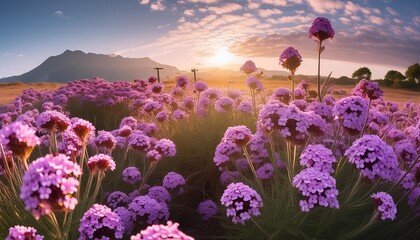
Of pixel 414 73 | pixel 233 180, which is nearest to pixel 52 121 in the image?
pixel 233 180

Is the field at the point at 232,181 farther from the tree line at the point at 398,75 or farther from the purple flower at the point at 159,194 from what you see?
the tree line at the point at 398,75

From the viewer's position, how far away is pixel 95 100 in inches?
522

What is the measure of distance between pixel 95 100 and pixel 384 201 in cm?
1129

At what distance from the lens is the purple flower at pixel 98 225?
127 inches

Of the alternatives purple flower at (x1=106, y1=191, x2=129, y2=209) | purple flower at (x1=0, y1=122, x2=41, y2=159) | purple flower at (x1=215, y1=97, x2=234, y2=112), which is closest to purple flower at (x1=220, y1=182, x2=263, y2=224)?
purple flower at (x1=0, y1=122, x2=41, y2=159)

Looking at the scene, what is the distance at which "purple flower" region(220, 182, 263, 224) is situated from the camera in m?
3.40

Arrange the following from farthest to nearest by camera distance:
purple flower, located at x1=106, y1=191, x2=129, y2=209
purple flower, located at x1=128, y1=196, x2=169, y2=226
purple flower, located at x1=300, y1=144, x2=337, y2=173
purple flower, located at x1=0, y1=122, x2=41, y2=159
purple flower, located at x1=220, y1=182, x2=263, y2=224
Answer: purple flower, located at x1=106, y1=191, x2=129, y2=209 → purple flower, located at x1=128, y1=196, x2=169, y2=226 → purple flower, located at x1=300, y1=144, x2=337, y2=173 → purple flower, located at x1=220, y1=182, x2=263, y2=224 → purple flower, located at x1=0, y1=122, x2=41, y2=159

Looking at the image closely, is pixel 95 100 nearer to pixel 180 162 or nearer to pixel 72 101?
pixel 72 101

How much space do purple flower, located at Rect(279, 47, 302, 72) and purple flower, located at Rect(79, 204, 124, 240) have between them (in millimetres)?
4250

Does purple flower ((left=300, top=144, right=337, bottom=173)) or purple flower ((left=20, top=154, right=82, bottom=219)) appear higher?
purple flower ((left=20, top=154, right=82, bottom=219))

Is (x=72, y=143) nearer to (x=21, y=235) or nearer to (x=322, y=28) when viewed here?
(x=21, y=235)

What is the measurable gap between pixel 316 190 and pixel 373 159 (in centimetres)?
63

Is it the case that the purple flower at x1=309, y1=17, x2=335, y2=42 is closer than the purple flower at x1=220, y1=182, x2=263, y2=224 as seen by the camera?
No

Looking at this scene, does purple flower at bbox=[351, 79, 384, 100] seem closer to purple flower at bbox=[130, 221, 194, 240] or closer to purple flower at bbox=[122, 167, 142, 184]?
purple flower at bbox=[122, 167, 142, 184]
